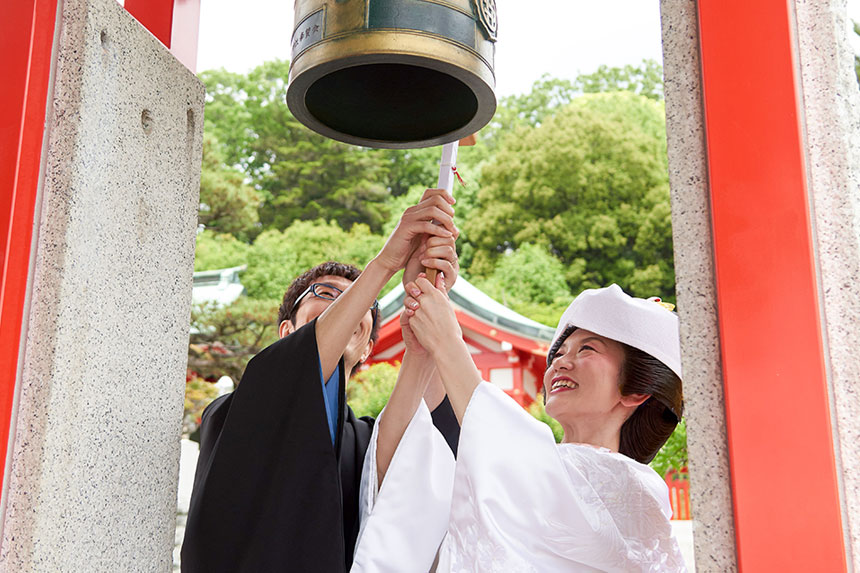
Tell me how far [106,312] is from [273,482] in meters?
0.45

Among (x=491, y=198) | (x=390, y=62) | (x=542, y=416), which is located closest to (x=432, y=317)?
(x=390, y=62)

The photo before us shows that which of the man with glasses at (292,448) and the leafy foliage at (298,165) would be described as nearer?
the man with glasses at (292,448)

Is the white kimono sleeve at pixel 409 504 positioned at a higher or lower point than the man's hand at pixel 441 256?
lower

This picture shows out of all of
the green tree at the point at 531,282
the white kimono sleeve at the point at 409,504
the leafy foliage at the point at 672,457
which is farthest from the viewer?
the green tree at the point at 531,282

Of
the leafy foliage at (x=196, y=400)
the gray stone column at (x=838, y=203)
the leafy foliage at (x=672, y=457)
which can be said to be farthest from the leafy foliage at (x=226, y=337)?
the gray stone column at (x=838, y=203)

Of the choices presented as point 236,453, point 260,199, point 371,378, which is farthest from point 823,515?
point 260,199

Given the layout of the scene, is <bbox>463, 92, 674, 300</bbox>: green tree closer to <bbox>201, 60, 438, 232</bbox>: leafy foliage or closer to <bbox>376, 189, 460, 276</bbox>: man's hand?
<bbox>201, 60, 438, 232</bbox>: leafy foliage

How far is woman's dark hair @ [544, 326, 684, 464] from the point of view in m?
1.90

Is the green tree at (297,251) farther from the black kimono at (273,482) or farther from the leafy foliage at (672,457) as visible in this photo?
the black kimono at (273,482)

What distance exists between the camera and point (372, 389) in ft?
32.7

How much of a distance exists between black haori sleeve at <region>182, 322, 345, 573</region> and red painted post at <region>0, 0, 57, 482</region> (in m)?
0.41

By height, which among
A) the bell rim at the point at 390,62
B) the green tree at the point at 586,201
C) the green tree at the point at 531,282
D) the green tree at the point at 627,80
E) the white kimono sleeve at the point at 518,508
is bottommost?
the white kimono sleeve at the point at 518,508

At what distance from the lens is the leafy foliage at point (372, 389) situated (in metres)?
9.76

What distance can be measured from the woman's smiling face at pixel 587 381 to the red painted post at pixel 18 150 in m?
1.21
